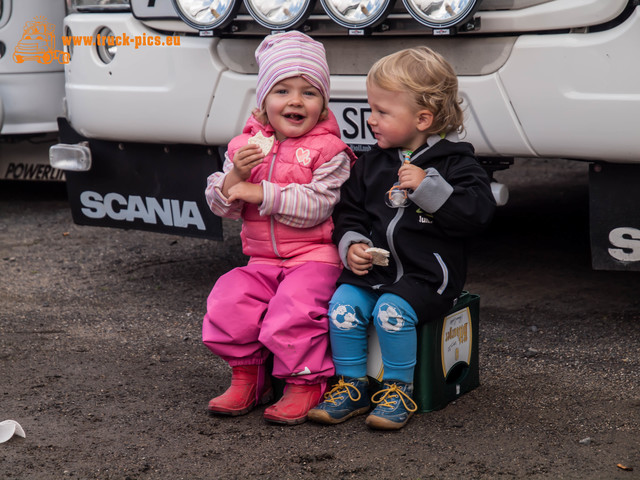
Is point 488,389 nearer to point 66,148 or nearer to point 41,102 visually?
point 66,148

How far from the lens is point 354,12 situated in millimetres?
2984

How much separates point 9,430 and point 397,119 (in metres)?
1.30

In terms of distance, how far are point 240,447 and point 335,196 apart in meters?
0.76

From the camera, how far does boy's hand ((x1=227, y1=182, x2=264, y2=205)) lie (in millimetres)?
2611

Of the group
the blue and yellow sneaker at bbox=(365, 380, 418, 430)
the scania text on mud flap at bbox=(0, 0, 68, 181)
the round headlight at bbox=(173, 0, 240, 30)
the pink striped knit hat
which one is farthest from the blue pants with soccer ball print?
the scania text on mud flap at bbox=(0, 0, 68, 181)

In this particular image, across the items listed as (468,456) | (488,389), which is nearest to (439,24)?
(488,389)

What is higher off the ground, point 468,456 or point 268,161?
point 268,161

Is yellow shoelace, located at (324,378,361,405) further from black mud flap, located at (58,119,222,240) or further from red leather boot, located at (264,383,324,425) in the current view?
black mud flap, located at (58,119,222,240)

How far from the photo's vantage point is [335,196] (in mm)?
2703

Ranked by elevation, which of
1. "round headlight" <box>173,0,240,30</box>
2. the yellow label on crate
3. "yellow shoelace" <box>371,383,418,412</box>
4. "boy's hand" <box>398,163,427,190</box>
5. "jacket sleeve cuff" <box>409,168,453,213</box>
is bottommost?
"yellow shoelace" <box>371,383,418,412</box>

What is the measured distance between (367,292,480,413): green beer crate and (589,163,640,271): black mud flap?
49 cm

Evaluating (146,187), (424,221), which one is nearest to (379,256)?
(424,221)

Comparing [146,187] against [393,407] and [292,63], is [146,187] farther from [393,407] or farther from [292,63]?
[393,407]

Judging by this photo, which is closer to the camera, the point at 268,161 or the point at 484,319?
the point at 268,161
